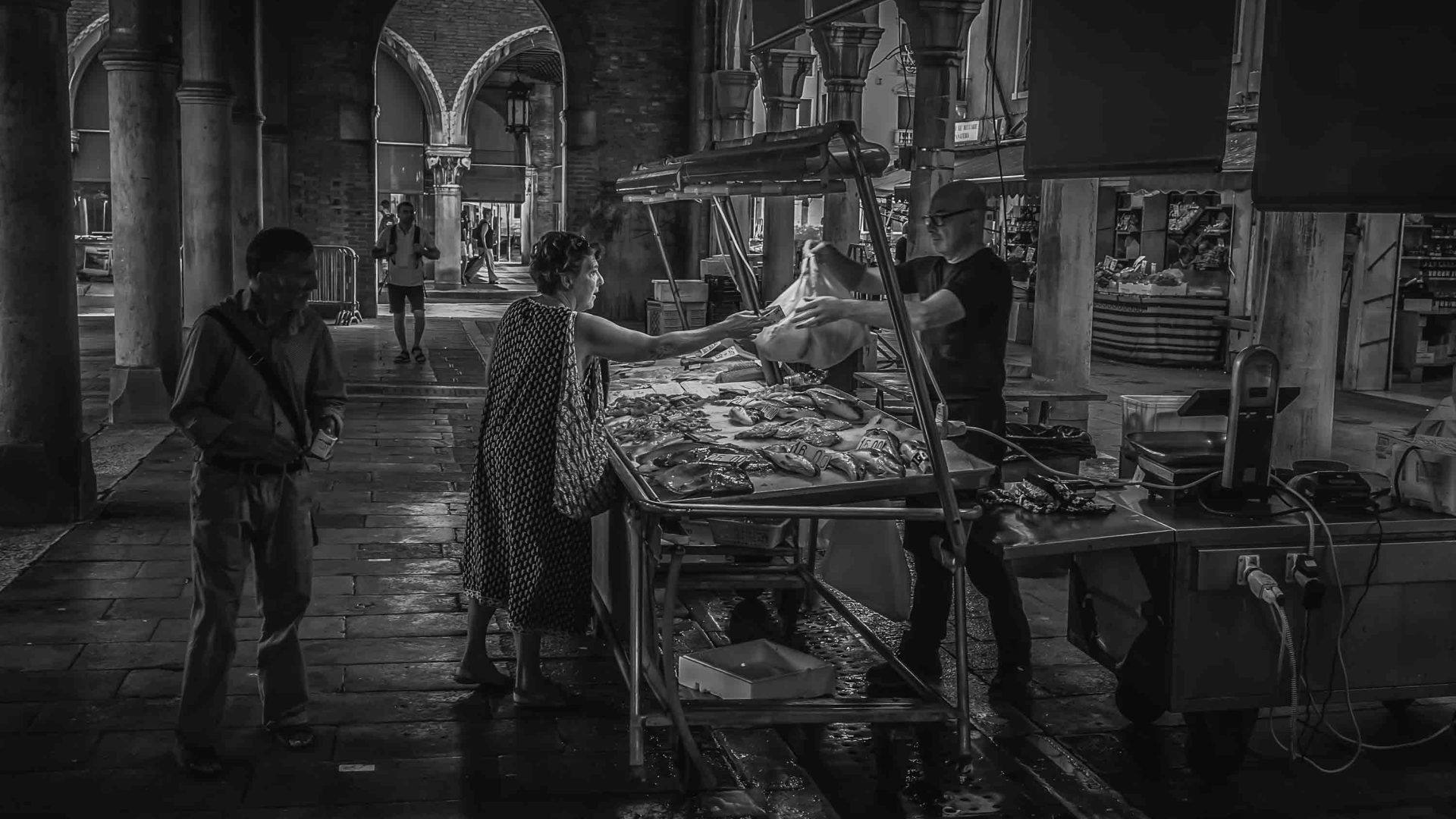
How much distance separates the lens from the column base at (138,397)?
1068 centimetres

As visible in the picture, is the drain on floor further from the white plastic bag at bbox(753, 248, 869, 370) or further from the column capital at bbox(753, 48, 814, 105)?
the white plastic bag at bbox(753, 248, 869, 370)

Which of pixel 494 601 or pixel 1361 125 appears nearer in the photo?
pixel 494 601

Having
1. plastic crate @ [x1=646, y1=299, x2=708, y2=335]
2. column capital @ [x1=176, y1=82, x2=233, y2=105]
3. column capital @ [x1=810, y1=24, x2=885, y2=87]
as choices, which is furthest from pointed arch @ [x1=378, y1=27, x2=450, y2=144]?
column capital @ [x1=810, y1=24, x2=885, y2=87]

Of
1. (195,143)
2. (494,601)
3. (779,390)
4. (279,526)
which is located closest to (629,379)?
(779,390)

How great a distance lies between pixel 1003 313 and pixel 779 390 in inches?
50.9

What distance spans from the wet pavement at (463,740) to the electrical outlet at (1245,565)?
0.71 meters

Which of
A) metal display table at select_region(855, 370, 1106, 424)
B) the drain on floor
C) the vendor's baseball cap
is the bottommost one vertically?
the drain on floor

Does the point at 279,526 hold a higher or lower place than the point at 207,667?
higher

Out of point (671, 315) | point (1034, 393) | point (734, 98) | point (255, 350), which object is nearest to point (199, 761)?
point (255, 350)

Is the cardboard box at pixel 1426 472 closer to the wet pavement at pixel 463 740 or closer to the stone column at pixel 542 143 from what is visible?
the wet pavement at pixel 463 740

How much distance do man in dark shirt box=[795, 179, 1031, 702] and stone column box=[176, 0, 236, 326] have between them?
9396 mm

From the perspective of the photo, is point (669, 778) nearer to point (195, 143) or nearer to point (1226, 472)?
point (1226, 472)

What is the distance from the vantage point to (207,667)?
13.8ft

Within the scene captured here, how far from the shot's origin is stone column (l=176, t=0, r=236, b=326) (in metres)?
12.8
